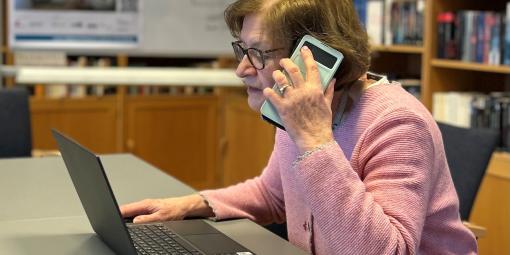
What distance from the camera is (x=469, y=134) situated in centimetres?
210

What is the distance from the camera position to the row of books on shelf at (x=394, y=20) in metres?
3.55

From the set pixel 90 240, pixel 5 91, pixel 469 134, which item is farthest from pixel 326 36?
pixel 5 91

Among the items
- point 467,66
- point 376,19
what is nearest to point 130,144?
point 376,19

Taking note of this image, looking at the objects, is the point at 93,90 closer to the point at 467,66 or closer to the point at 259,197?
the point at 467,66

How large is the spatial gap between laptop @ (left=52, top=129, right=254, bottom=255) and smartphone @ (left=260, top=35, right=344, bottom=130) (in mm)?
236

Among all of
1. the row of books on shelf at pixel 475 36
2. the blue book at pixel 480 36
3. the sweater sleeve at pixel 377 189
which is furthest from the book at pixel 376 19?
the sweater sleeve at pixel 377 189

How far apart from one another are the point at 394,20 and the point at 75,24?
1.52 metres

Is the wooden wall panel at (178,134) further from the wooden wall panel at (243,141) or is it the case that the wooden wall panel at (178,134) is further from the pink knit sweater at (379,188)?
the pink knit sweater at (379,188)

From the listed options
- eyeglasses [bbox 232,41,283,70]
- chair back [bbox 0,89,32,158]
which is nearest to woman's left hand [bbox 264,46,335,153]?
eyeglasses [bbox 232,41,283,70]

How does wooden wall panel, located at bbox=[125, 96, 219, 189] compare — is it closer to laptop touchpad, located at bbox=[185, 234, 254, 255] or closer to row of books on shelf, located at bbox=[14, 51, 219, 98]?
row of books on shelf, located at bbox=[14, 51, 219, 98]

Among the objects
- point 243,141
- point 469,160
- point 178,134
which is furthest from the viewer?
point 178,134

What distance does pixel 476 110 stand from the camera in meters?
3.26

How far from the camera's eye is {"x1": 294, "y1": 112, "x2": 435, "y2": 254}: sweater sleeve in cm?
124

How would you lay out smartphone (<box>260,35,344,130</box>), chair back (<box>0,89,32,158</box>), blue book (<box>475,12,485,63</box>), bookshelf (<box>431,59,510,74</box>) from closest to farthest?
smartphone (<box>260,35,344,130</box>) < chair back (<box>0,89,32,158</box>) < bookshelf (<box>431,59,510,74</box>) < blue book (<box>475,12,485,63</box>)
